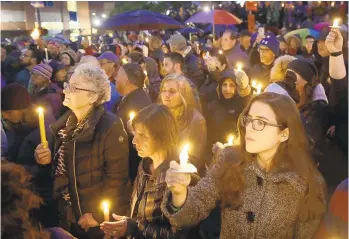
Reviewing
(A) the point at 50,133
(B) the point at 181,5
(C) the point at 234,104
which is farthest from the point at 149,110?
(B) the point at 181,5

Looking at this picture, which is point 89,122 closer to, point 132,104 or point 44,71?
point 132,104

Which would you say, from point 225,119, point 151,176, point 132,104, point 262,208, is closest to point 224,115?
point 225,119

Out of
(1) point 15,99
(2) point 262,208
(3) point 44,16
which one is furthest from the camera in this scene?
(3) point 44,16

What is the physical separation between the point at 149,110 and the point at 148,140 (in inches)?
8.0

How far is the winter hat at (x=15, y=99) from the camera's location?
3.72 meters

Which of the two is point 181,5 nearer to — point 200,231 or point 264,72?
point 264,72

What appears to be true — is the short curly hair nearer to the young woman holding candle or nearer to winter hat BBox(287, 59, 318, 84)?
the young woman holding candle

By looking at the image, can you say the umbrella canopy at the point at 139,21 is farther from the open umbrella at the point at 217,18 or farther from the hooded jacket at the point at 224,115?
the hooded jacket at the point at 224,115

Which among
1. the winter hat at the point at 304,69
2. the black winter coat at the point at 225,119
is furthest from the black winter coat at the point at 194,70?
the winter hat at the point at 304,69

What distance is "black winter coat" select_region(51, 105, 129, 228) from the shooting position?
3.18m

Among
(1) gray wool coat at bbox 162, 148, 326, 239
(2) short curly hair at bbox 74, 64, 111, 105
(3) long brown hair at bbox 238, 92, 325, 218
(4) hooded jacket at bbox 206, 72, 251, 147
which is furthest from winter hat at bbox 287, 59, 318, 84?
(1) gray wool coat at bbox 162, 148, 326, 239

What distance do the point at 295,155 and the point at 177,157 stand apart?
77 centimetres

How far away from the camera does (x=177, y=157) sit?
272cm

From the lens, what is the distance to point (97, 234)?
3359mm
